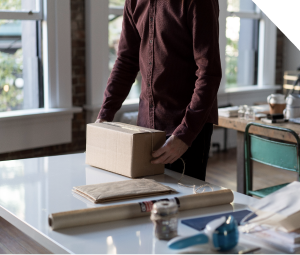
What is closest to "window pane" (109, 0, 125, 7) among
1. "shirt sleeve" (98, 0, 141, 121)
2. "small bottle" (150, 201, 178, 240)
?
"shirt sleeve" (98, 0, 141, 121)

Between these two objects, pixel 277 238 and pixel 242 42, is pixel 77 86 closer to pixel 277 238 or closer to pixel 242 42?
pixel 242 42

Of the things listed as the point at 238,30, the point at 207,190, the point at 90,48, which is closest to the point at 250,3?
the point at 238,30

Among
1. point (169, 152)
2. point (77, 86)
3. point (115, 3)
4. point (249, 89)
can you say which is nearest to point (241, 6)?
point (249, 89)

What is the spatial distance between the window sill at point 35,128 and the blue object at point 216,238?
2.80 m

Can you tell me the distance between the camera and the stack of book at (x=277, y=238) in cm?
99

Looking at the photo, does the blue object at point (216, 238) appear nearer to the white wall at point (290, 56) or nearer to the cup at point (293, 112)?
the cup at point (293, 112)

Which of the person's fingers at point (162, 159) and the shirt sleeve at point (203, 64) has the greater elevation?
the shirt sleeve at point (203, 64)

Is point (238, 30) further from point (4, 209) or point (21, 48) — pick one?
point (4, 209)

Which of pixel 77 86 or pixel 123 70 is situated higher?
pixel 123 70

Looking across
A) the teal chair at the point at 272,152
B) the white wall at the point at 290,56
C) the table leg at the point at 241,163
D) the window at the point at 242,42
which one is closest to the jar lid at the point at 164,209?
the teal chair at the point at 272,152

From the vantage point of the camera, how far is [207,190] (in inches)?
56.1

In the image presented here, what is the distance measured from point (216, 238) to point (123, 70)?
1230 mm

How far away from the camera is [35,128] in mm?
3703

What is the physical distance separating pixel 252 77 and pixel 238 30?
660 millimetres
